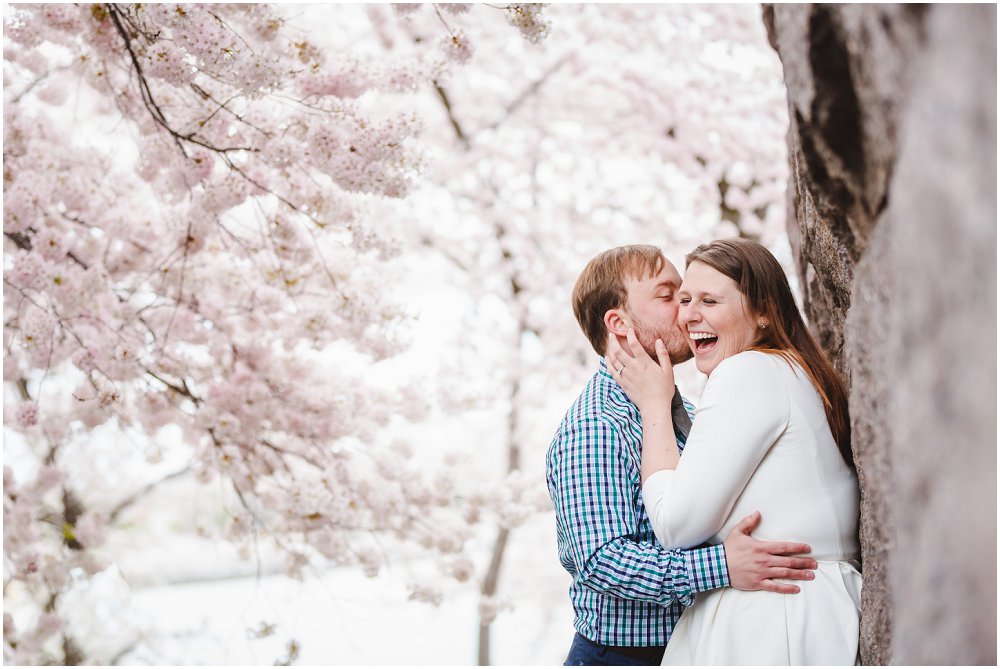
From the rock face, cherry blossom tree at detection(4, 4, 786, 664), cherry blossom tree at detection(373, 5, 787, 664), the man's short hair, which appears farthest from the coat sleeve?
cherry blossom tree at detection(373, 5, 787, 664)

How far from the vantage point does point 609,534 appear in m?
1.91

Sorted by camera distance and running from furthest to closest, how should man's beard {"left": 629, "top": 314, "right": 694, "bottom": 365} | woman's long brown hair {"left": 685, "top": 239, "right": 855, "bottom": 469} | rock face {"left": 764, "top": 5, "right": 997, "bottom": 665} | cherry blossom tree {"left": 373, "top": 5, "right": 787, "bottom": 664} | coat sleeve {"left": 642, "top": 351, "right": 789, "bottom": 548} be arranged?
cherry blossom tree {"left": 373, "top": 5, "right": 787, "bottom": 664}, man's beard {"left": 629, "top": 314, "right": 694, "bottom": 365}, woman's long brown hair {"left": 685, "top": 239, "right": 855, "bottom": 469}, coat sleeve {"left": 642, "top": 351, "right": 789, "bottom": 548}, rock face {"left": 764, "top": 5, "right": 997, "bottom": 665}

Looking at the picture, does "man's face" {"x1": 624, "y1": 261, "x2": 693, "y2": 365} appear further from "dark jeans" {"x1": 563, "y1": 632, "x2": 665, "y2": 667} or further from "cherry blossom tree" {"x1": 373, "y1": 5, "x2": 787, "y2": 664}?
"cherry blossom tree" {"x1": 373, "y1": 5, "x2": 787, "y2": 664}

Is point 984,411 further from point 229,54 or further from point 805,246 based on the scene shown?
point 229,54

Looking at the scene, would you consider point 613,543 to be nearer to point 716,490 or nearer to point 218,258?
point 716,490

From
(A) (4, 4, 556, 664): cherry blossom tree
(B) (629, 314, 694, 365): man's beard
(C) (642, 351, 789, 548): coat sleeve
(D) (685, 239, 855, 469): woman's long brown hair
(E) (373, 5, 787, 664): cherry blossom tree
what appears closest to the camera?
(C) (642, 351, 789, 548): coat sleeve

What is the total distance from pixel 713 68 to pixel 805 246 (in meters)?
4.50

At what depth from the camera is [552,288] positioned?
21.2ft

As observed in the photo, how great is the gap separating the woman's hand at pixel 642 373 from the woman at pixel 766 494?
0.07 meters

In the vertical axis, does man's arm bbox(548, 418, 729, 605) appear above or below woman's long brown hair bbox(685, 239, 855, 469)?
below

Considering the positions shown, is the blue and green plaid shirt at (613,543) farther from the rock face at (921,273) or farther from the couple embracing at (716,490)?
the rock face at (921,273)

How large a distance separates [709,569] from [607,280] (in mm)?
843

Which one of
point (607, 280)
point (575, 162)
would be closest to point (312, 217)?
point (607, 280)

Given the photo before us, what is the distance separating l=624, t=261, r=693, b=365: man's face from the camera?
2193 millimetres
